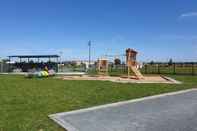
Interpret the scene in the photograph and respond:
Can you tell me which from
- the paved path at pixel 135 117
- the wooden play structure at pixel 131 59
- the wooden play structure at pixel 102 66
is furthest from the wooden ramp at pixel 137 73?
the paved path at pixel 135 117

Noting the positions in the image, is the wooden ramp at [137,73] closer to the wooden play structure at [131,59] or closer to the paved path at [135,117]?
the wooden play structure at [131,59]

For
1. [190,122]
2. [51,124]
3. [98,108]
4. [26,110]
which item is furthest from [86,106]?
[190,122]

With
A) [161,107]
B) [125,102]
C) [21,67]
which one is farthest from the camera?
[21,67]

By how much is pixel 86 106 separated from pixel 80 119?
2.49 m

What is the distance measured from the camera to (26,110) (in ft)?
33.9

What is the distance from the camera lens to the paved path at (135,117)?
7.95m

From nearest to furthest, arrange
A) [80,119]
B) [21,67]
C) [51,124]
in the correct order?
[51,124], [80,119], [21,67]

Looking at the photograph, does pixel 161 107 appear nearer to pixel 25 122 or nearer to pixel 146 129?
pixel 146 129

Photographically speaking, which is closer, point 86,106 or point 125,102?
point 86,106

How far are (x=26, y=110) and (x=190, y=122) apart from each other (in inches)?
192

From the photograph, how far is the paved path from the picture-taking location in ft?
26.1

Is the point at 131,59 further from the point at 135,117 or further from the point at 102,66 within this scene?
the point at 135,117

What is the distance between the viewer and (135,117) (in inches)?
366

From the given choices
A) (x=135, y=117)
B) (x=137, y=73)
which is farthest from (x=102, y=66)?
(x=135, y=117)
